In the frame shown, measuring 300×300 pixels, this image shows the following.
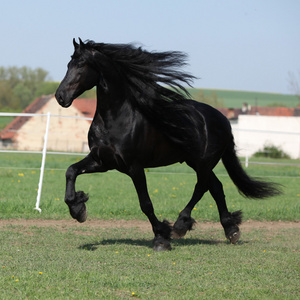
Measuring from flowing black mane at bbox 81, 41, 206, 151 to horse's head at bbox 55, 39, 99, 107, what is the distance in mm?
123

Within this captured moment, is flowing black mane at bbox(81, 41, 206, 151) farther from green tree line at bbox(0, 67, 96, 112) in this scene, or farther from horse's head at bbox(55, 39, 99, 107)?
green tree line at bbox(0, 67, 96, 112)

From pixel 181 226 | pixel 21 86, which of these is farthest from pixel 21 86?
pixel 181 226

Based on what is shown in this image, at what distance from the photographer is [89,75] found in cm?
638

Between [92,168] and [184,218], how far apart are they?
4.73 ft

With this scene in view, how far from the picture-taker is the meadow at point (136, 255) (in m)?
4.71

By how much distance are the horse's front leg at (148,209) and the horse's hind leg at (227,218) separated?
3.49 feet

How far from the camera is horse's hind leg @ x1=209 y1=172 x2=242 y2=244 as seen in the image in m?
7.62

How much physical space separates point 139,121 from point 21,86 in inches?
3160

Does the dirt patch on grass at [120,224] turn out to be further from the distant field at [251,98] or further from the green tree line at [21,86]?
the distant field at [251,98]

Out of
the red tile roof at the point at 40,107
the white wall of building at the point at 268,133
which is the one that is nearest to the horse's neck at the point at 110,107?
the white wall of building at the point at 268,133

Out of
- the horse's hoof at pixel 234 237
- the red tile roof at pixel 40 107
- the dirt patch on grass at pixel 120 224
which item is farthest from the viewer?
the red tile roof at pixel 40 107

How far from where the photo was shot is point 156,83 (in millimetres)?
6949

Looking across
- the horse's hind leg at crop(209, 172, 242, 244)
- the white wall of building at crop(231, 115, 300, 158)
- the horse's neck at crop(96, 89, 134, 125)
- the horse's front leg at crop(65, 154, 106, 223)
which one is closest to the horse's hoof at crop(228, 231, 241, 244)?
the horse's hind leg at crop(209, 172, 242, 244)

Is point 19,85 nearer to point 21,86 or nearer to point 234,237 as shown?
point 21,86
